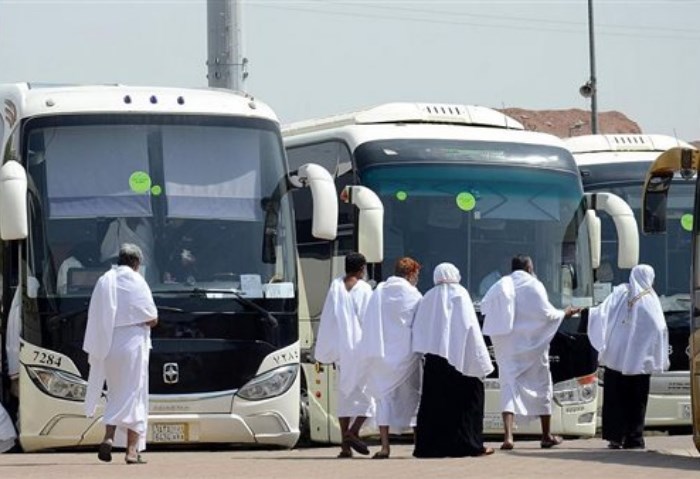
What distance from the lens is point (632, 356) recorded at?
2030 centimetres

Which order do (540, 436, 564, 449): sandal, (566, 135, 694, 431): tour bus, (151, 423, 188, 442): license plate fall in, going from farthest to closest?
(566, 135, 694, 431): tour bus < (540, 436, 564, 449): sandal < (151, 423, 188, 442): license plate

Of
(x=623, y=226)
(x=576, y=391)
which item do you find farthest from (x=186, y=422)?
(x=623, y=226)

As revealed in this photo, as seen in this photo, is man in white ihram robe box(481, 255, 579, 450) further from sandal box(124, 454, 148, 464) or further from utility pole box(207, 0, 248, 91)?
utility pole box(207, 0, 248, 91)

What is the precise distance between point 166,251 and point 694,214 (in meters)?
4.71

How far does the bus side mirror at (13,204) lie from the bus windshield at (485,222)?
4410 mm

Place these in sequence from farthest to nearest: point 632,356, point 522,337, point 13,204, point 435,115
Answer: point 435,115, point 522,337, point 632,356, point 13,204

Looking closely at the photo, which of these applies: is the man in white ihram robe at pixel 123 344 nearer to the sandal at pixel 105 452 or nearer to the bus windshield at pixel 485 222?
the sandal at pixel 105 452

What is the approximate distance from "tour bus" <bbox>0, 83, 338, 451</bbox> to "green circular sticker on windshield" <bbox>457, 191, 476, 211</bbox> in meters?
2.54

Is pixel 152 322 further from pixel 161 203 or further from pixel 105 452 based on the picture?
pixel 161 203

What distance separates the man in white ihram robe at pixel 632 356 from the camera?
66.6 feet

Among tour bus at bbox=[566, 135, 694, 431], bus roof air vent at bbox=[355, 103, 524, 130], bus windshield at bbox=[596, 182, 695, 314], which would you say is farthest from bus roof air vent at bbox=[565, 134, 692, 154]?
bus roof air vent at bbox=[355, 103, 524, 130]

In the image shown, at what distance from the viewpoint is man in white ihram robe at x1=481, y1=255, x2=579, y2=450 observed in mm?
20734

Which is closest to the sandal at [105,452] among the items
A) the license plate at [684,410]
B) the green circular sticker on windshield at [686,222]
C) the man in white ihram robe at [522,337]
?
the man in white ihram robe at [522,337]

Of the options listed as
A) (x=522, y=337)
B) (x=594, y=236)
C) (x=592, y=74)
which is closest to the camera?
(x=522, y=337)
